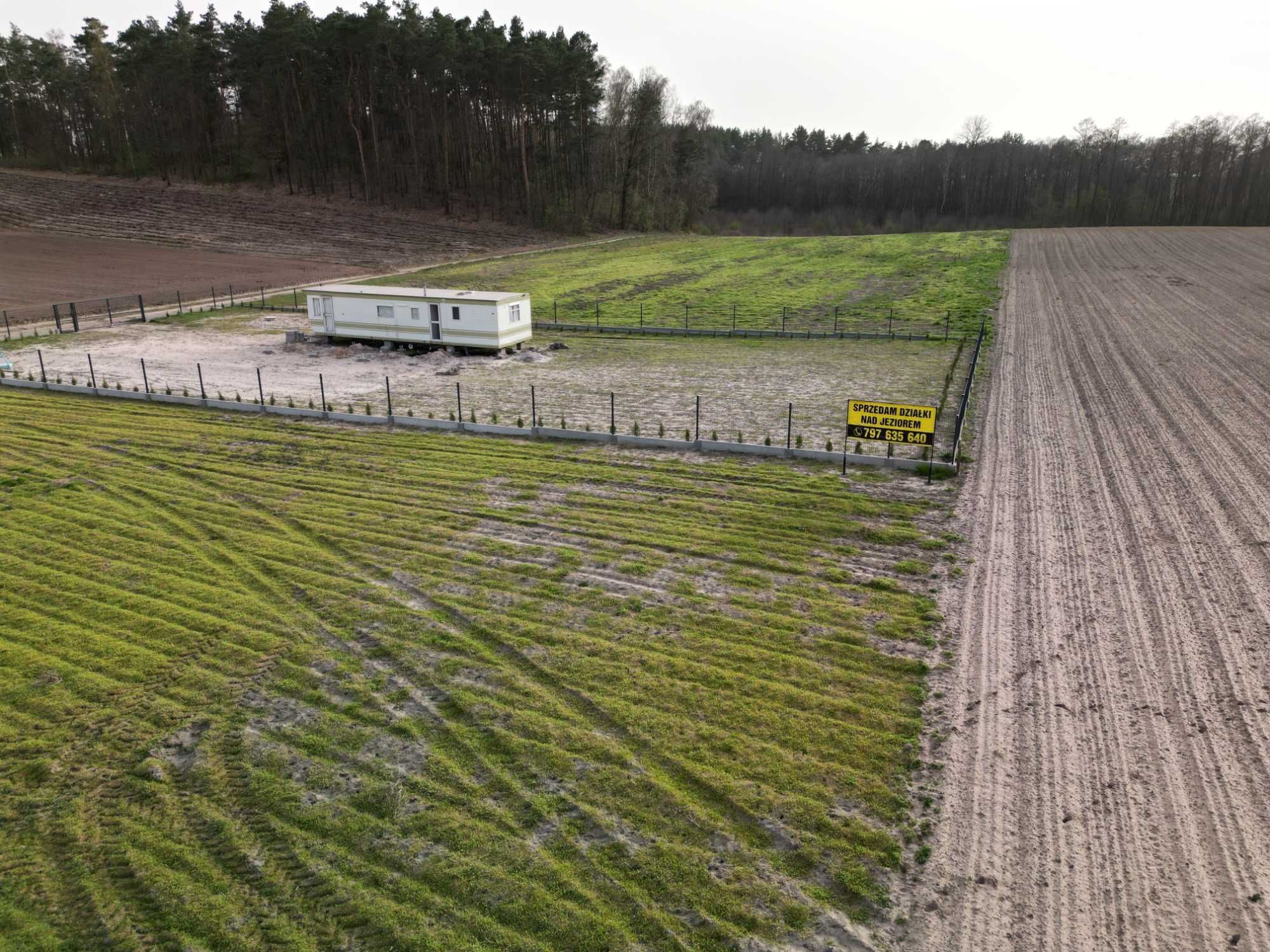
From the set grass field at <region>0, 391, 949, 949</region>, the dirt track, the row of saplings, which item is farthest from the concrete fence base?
the dirt track

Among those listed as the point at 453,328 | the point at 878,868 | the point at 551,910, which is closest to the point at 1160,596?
the point at 878,868

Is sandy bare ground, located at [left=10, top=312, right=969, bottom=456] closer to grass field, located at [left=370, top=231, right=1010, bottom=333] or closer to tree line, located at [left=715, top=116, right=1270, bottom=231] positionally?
grass field, located at [left=370, top=231, right=1010, bottom=333]

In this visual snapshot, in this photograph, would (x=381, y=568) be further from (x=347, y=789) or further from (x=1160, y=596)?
(x=1160, y=596)

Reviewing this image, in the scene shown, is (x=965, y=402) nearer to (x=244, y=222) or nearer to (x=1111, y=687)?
(x=1111, y=687)

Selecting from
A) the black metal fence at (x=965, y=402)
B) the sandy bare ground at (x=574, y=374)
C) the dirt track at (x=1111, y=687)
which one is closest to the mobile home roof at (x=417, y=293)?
the sandy bare ground at (x=574, y=374)

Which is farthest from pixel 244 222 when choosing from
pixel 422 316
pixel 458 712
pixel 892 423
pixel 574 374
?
pixel 458 712
